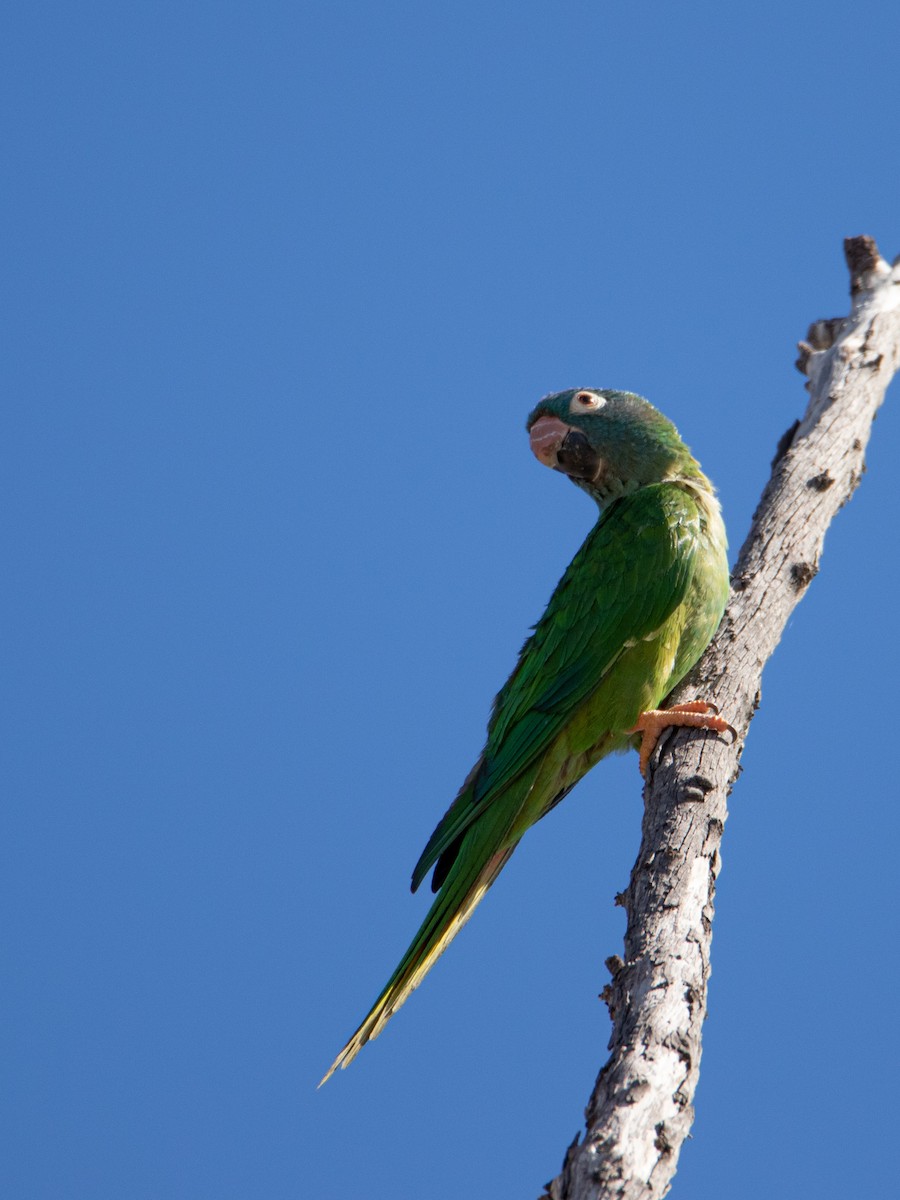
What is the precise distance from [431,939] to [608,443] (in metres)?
2.97

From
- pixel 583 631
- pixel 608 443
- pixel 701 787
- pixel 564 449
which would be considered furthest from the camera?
pixel 564 449

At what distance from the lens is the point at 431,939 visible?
4.13 m

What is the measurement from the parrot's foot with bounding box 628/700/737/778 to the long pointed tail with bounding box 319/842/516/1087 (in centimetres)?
73

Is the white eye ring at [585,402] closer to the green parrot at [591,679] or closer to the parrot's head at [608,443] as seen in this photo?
the parrot's head at [608,443]

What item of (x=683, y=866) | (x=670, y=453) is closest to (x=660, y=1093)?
(x=683, y=866)

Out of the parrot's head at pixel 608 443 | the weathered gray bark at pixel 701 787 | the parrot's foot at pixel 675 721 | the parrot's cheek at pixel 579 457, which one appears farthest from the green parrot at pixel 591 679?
the parrot's cheek at pixel 579 457

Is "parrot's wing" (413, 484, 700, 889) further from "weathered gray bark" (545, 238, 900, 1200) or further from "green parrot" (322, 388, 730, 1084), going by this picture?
"weathered gray bark" (545, 238, 900, 1200)

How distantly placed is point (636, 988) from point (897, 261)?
5.48 meters

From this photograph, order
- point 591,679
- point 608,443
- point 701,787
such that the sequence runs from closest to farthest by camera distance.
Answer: point 701,787, point 591,679, point 608,443

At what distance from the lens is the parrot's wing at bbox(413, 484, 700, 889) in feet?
15.4

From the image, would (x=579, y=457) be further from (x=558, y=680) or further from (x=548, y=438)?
(x=558, y=680)

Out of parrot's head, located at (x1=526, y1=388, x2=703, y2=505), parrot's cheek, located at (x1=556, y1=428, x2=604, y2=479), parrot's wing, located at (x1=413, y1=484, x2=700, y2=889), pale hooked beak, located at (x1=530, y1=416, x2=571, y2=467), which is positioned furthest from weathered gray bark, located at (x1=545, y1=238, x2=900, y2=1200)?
pale hooked beak, located at (x1=530, y1=416, x2=571, y2=467)

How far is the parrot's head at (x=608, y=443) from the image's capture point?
5.83 metres

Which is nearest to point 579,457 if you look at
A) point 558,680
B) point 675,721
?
point 558,680
